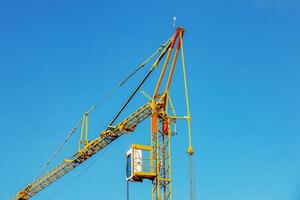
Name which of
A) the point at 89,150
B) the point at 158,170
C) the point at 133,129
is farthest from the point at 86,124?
the point at 158,170

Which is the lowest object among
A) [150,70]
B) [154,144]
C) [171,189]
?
[171,189]

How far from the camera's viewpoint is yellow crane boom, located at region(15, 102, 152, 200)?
2926 inches

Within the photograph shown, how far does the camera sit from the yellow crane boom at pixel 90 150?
74.3 metres

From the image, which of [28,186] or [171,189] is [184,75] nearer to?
[171,189]

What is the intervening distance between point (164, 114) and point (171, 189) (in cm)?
1008

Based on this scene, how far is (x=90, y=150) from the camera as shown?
8406cm

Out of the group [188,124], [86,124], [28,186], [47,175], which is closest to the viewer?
[188,124]

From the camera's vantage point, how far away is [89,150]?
8419 cm

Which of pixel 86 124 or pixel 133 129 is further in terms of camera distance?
pixel 86 124

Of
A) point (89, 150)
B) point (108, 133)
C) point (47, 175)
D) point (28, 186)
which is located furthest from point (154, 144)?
point (28, 186)

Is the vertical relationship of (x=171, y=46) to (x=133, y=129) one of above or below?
above

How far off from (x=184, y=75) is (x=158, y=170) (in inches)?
513

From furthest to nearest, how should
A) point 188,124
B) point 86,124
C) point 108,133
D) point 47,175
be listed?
point 47,175 < point 86,124 < point 108,133 < point 188,124

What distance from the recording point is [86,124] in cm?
8719
